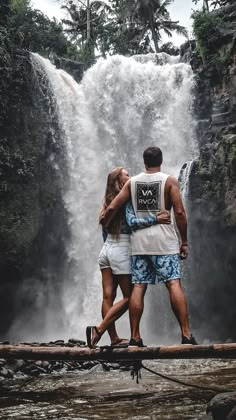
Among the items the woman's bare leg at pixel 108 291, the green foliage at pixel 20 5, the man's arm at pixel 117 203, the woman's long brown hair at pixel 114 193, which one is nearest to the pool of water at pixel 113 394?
the woman's bare leg at pixel 108 291

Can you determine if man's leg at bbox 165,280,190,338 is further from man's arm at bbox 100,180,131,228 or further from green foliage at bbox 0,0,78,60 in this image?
green foliage at bbox 0,0,78,60

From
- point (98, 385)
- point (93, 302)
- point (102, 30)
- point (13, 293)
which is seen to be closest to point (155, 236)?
point (98, 385)

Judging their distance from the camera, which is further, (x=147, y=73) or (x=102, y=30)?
(x=102, y=30)

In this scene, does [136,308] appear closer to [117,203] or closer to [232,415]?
[117,203]

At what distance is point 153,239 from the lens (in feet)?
14.6

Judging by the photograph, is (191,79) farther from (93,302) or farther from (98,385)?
(98,385)

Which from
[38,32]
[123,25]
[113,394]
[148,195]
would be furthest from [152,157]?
[123,25]

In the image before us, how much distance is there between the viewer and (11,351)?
433 cm

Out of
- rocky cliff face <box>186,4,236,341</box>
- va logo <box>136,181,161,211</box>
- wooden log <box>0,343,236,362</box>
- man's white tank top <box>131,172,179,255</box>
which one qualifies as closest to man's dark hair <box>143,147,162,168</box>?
man's white tank top <box>131,172,179,255</box>

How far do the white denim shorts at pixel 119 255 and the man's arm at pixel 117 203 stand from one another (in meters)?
0.24

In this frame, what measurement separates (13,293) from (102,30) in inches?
1074

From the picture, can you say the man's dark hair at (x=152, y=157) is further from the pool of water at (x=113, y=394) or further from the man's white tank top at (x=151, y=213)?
the pool of water at (x=113, y=394)

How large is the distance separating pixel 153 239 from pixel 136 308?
0.65 meters

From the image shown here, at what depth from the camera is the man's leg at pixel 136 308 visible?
14.4 ft
